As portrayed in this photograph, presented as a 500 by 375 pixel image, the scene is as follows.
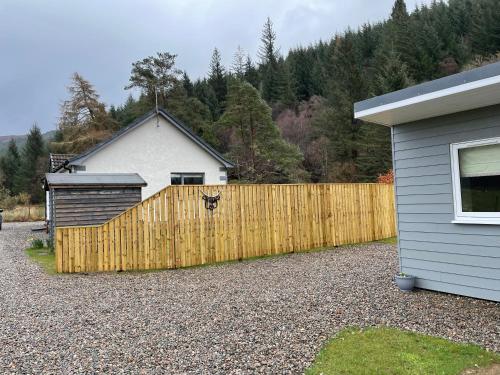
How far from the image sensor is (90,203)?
11.0 meters

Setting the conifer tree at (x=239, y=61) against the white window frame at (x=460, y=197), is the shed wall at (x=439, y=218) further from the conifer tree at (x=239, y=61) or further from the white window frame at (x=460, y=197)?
the conifer tree at (x=239, y=61)

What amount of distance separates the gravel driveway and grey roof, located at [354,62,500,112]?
9.24 ft

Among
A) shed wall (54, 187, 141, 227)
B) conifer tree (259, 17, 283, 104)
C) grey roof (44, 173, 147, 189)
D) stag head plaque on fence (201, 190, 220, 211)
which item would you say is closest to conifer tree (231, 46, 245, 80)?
conifer tree (259, 17, 283, 104)

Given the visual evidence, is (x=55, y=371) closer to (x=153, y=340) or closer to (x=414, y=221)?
(x=153, y=340)

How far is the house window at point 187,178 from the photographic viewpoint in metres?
15.9

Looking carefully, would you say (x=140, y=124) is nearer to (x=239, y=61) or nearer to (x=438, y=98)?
(x=438, y=98)

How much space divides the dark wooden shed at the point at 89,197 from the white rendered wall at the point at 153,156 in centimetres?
348

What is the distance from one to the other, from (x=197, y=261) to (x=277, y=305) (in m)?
4.10

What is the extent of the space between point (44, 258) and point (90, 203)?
1992 mm

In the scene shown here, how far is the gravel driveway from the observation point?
3.81 metres

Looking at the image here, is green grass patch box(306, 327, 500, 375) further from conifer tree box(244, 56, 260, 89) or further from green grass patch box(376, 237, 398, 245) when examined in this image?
conifer tree box(244, 56, 260, 89)

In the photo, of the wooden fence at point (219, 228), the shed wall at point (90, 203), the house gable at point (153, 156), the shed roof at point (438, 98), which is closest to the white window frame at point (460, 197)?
the shed roof at point (438, 98)

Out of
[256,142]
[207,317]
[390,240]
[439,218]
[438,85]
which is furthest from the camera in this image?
[256,142]

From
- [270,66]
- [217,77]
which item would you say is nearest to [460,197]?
[270,66]
